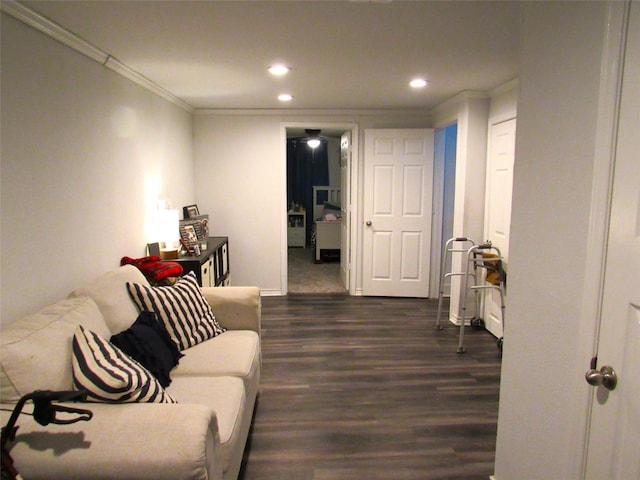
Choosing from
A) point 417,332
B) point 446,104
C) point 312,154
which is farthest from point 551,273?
point 312,154

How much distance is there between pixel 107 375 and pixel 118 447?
1.03ft

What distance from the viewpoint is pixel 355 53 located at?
2684 millimetres

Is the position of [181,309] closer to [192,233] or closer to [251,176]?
[192,233]

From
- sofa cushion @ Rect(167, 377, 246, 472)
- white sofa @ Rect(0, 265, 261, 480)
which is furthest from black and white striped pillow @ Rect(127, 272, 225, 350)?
sofa cushion @ Rect(167, 377, 246, 472)

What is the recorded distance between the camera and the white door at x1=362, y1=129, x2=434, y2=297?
4.99m

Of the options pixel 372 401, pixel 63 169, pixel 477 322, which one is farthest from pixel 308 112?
pixel 372 401

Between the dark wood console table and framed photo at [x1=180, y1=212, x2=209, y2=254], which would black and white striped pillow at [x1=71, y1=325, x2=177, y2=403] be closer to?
the dark wood console table

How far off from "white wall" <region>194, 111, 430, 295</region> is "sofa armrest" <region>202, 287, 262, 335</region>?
2.48m

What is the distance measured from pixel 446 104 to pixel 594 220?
Answer: 11.7 feet

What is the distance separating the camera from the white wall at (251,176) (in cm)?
506

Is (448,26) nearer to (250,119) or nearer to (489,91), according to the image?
(489,91)

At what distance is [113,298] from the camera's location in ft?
7.25

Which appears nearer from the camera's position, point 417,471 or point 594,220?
point 594,220

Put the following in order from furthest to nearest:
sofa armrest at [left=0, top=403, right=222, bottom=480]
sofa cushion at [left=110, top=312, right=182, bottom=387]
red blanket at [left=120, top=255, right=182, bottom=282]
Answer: red blanket at [left=120, top=255, right=182, bottom=282] → sofa cushion at [left=110, top=312, right=182, bottom=387] → sofa armrest at [left=0, top=403, right=222, bottom=480]
